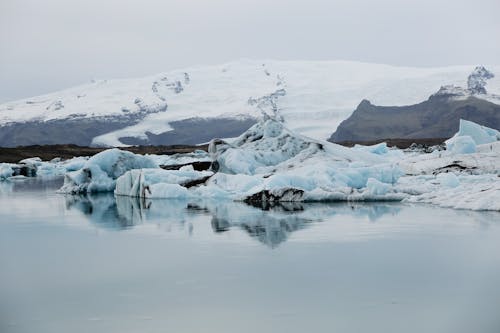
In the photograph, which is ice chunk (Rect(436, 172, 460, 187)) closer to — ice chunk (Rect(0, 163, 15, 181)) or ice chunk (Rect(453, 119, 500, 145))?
ice chunk (Rect(453, 119, 500, 145))

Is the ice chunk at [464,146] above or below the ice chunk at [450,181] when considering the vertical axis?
above

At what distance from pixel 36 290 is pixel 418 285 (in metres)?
4.09

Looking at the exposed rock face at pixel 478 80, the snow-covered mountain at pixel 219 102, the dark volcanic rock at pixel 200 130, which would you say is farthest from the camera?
the dark volcanic rock at pixel 200 130

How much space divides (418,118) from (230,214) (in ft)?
372

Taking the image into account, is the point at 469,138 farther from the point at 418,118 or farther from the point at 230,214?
the point at 418,118

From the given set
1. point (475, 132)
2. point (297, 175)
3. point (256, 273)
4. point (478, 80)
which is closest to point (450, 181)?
point (297, 175)

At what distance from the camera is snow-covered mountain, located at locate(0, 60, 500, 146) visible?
405 feet

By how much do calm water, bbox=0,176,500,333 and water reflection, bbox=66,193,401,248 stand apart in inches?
2.5

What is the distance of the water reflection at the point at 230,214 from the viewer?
40.2 ft

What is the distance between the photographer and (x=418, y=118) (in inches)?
4870

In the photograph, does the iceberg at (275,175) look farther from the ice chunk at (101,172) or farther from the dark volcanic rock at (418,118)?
the dark volcanic rock at (418,118)

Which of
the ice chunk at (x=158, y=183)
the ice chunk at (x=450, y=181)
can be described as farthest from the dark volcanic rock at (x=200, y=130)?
the ice chunk at (x=450, y=181)

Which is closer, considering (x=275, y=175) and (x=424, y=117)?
(x=275, y=175)

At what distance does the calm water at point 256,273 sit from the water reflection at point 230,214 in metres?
0.06
